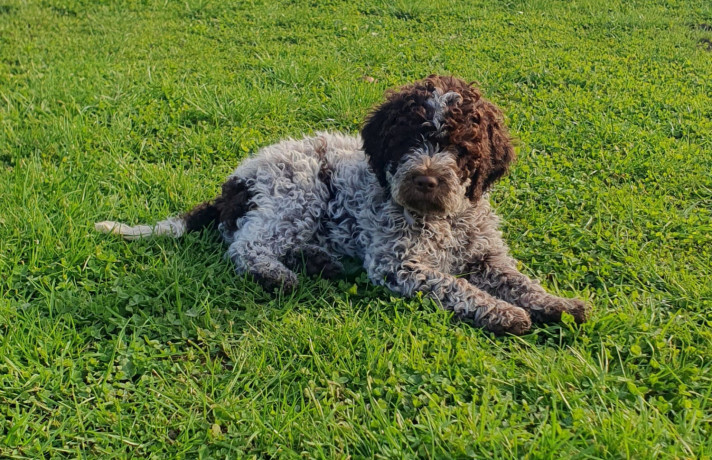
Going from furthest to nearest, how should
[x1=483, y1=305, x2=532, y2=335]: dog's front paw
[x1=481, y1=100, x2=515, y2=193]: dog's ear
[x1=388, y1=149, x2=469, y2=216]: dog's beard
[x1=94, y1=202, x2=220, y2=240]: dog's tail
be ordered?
[x1=94, y1=202, x2=220, y2=240]: dog's tail
[x1=481, y1=100, x2=515, y2=193]: dog's ear
[x1=388, y1=149, x2=469, y2=216]: dog's beard
[x1=483, y1=305, x2=532, y2=335]: dog's front paw

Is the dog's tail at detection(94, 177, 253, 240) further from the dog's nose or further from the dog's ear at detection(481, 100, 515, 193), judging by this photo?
the dog's ear at detection(481, 100, 515, 193)

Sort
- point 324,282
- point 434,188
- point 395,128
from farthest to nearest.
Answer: point 324,282, point 395,128, point 434,188

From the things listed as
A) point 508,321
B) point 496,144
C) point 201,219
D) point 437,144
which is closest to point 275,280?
point 201,219

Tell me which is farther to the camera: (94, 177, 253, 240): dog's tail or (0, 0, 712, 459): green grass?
(94, 177, 253, 240): dog's tail

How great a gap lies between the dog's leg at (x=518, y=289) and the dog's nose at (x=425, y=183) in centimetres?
72

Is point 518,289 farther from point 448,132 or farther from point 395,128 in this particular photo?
point 395,128

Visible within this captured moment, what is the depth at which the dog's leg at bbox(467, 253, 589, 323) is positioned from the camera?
3.36 metres

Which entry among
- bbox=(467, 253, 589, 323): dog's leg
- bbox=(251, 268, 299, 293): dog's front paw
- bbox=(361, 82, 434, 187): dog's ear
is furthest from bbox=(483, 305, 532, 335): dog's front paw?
bbox=(251, 268, 299, 293): dog's front paw

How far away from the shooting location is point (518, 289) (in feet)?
11.8

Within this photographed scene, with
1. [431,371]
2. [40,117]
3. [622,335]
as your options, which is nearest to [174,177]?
[40,117]

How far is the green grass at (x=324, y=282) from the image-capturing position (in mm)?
2742

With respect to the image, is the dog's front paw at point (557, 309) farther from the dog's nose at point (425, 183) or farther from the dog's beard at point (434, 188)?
the dog's nose at point (425, 183)

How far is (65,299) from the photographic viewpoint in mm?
3539

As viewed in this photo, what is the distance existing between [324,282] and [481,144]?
127cm
